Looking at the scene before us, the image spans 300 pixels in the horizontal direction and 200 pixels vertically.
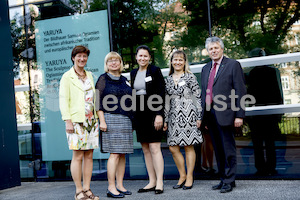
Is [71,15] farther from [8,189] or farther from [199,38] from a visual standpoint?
[8,189]

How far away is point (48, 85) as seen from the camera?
18.6 ft

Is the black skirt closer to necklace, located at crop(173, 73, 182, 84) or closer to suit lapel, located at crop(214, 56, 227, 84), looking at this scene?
necklace, located at crop(173, 73, 182, 84)

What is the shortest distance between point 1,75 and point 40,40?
3.24ft

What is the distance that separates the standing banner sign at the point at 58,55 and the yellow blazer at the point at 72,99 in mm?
1539

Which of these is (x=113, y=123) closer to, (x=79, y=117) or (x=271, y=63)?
(x=79, y=117)

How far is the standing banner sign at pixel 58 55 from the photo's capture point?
5422mm

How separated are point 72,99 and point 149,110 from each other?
0.95 meters

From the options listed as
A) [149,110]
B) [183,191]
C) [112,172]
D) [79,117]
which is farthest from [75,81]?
[183,191]

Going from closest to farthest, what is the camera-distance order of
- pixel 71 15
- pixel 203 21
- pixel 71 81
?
pixel 71 81 < pixel 203 21 < pixel 71 15

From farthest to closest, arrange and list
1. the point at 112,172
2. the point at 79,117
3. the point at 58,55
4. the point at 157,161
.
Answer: the point at 58,55, the point at 157,161, the point at 112,172, the point at 79,117

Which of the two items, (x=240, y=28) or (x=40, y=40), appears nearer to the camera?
(x=240, y=28)

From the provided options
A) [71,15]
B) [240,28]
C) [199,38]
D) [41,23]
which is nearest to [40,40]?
[41,23]

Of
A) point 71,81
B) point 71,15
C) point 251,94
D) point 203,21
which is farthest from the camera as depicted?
point 71,15

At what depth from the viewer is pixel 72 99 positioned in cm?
383
